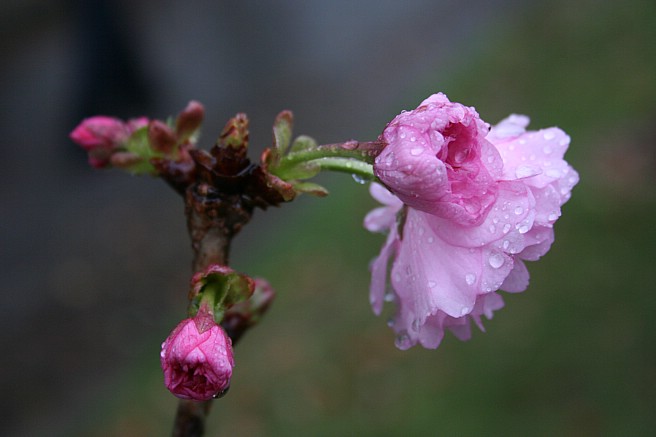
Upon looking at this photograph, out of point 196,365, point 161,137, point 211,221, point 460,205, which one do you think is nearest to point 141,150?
point 161,137

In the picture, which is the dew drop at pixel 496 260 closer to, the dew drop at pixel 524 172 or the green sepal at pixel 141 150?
the dew drop at pixel 524 172

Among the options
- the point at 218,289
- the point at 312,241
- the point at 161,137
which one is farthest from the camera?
the point at 312,241

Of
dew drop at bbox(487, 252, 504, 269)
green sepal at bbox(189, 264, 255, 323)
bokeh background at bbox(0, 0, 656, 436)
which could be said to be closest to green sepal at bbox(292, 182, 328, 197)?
green sepal at bbox(189, 264, 255, 323)

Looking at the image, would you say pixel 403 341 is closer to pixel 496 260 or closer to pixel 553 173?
pixel 496 260

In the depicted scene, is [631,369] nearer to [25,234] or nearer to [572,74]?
[572,74]

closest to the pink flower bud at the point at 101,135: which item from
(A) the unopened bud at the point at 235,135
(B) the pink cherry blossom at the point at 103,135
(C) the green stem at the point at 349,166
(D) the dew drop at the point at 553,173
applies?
(B) the pink cherry blossom at the point at 103,135

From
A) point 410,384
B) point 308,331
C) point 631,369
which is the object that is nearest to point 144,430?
point 308,331
